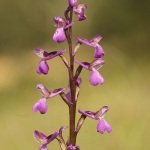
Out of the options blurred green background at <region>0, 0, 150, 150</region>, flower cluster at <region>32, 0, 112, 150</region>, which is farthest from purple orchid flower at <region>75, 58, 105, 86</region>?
blurred green background at <region>0, 0, 150, 150</region>

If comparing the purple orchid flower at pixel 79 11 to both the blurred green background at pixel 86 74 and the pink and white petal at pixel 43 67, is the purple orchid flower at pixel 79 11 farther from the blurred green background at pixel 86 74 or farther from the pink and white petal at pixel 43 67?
the blurred green background at pixel 86 74

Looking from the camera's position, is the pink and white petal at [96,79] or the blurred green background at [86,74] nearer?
the pink and white petal at [96,79]

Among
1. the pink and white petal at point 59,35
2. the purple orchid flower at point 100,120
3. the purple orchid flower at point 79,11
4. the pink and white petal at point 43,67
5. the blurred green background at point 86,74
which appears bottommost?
the purple orchid flower at point 100,120

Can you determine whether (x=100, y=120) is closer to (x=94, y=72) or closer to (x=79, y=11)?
(x=94, y=72)

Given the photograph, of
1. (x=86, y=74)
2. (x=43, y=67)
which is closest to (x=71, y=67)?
(x=43, y=67)

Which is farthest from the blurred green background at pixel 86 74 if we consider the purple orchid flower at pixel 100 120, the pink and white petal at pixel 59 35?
the pink and white petal at pixel 59 35

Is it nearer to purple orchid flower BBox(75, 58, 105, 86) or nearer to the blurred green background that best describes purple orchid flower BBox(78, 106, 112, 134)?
purple orchid flower BBox(75, 58, 105, 86)

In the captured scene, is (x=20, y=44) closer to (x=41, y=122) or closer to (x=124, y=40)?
(x=124, y=40)

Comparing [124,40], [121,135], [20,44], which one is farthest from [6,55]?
[121,135]
